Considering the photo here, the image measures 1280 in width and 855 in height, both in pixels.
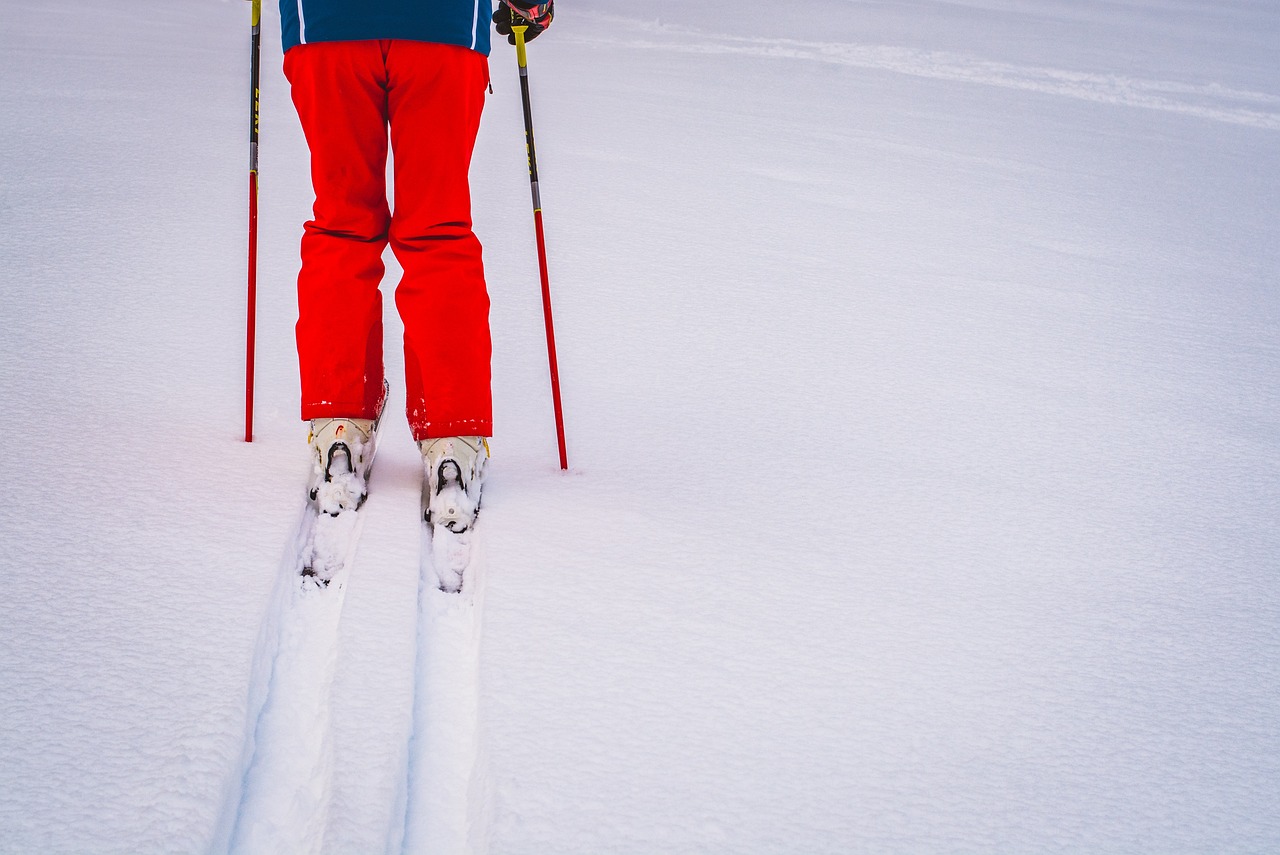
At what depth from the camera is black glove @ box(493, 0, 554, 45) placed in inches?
67.1

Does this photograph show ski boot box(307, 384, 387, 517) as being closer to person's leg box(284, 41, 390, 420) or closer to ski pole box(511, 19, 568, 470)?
person's leg box(284, 41, 390, 420)

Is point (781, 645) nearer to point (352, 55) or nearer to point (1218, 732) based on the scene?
point (1218, 732)

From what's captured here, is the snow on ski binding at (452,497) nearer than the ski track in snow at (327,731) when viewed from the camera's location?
No

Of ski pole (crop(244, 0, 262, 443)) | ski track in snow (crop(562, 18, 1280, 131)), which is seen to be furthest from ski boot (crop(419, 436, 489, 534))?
ski track in snow (crop(562, 18, 1280, 131))

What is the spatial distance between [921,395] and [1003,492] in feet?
1.55

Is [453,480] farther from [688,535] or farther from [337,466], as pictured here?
[688,535]

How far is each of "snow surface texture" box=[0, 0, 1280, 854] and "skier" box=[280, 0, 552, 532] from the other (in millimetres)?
112

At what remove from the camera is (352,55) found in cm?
155

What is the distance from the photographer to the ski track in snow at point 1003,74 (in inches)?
276

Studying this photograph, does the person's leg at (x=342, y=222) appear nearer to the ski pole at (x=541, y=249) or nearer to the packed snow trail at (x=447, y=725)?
the ski pole at (x=541, y=249)

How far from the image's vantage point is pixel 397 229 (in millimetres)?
1671

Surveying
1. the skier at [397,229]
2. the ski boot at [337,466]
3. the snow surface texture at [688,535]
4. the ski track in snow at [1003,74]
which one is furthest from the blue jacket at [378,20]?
the ski track in snow at [1003,74]

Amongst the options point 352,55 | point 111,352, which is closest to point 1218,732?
point 352,55

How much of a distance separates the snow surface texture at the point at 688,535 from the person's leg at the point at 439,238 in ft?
0.67
